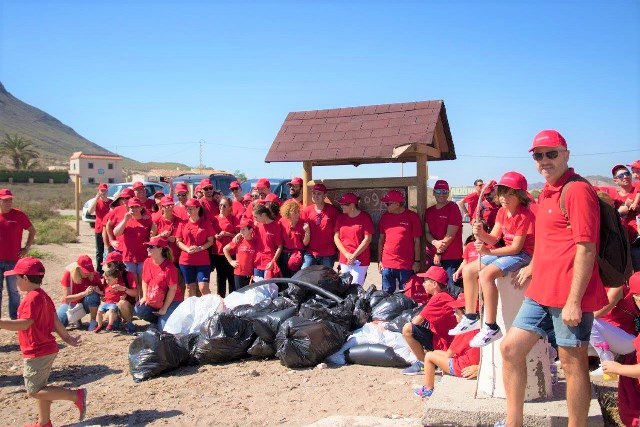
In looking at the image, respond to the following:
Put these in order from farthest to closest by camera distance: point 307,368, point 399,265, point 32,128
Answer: point 32,128 → point 399,265 → point 307,368

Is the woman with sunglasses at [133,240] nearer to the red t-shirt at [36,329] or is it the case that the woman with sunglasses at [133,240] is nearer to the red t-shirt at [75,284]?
the red t-shirt at [75,284]

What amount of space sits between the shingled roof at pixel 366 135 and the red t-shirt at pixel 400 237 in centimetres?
79

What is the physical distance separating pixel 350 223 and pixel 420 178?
3.51 feet

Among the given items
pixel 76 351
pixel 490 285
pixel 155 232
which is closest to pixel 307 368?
pixel 490 285

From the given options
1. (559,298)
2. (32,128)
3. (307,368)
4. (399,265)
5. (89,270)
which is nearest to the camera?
(559,298)

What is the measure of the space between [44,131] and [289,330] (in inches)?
6680

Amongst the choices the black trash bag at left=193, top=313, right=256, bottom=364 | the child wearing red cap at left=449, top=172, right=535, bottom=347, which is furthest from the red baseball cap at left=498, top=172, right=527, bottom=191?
the black trash bag at left=193, top=313, right=256, bottom=364

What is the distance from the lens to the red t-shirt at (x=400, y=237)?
23.6 ft

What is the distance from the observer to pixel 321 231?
25.4 feet

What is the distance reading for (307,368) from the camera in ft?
19.3

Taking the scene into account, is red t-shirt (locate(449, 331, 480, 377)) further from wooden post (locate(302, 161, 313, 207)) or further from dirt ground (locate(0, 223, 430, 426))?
wooden post (locate(302, 161, 313, 207))

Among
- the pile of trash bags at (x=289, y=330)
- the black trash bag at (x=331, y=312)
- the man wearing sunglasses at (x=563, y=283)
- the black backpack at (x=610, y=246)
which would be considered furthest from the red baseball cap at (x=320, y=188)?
the black backpack at (x=610, y=246)

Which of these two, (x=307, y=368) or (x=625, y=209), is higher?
(x=625, y=209)

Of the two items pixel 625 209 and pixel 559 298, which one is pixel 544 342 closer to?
pixel 559 298
